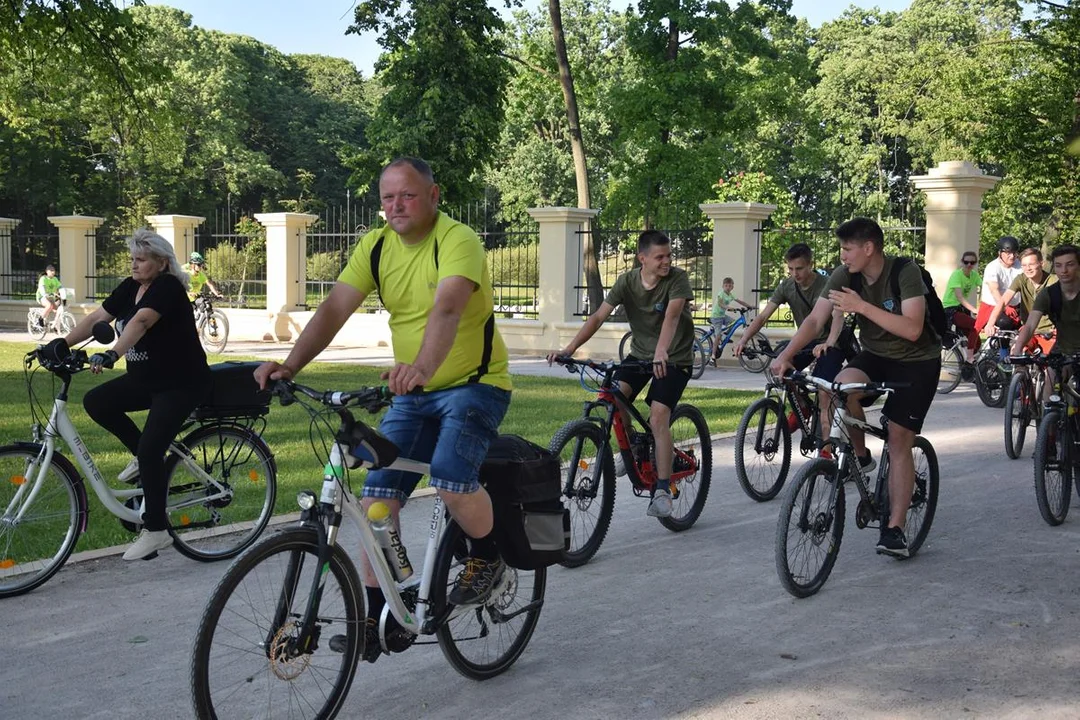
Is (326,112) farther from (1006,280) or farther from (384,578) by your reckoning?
(384,578)

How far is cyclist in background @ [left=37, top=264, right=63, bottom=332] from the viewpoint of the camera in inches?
968

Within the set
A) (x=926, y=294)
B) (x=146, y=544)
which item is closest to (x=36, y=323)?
(x=146, y=544)

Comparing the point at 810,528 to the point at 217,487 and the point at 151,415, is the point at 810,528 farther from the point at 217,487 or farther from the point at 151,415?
the point at 151,415

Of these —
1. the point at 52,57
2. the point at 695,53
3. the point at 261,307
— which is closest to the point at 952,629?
the point at 52,57

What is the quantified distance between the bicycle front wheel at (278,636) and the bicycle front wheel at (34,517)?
2.33m

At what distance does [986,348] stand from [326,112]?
177ft

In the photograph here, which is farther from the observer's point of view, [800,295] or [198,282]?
[198,282]

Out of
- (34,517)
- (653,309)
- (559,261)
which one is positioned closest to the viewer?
(34,517)

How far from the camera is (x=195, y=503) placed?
6320mm

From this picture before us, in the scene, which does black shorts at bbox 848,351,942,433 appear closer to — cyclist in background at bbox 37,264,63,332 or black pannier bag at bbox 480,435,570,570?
black pannier bag at bbox 480,435,570,570

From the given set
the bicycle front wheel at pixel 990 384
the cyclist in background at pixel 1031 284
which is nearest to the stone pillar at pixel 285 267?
the bicycle front wheel at pixel 990 384

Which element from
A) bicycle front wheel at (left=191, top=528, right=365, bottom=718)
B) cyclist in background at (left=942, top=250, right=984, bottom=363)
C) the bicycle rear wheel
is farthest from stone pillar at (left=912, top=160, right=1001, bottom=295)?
bicycle front wheel at (left=191, top=528, right=365, bottom=718)

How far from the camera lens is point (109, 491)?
6031mm

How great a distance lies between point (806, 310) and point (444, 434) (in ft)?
16.8
